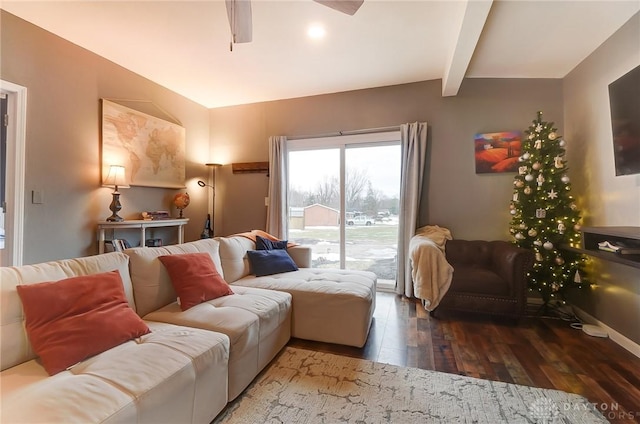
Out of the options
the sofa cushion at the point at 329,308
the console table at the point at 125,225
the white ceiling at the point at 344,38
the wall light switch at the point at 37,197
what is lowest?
the sofa cushion at the point at 329,308

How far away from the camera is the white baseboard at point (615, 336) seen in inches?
86.7

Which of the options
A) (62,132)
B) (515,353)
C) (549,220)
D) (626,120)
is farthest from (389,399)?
(62,132)

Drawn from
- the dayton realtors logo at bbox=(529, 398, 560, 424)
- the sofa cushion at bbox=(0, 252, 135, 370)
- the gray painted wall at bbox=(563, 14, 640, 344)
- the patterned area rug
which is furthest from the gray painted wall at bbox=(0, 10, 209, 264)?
the gray painted wall at bbox=(563, 14, 640, 344)

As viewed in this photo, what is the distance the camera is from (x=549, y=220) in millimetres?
2906

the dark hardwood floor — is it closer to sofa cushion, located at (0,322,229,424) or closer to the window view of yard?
sofa cushion, located at (0,322,229,424)

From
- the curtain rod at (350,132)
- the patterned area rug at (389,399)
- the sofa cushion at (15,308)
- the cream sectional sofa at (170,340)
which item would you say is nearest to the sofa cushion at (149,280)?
the cream sectional sofa at (170,340)

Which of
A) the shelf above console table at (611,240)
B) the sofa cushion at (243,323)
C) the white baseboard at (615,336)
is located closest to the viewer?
the sofa cushion at (243,323)

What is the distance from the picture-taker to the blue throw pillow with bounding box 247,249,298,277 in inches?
110

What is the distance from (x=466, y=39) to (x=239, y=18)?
1.88 metres

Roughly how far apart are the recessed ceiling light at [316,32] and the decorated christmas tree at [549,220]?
2435 mm

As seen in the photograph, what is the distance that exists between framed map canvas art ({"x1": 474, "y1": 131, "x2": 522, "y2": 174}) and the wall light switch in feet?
15.5

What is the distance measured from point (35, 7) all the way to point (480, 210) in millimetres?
4874

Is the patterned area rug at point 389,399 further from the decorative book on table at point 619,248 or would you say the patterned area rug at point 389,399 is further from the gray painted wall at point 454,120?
the gray painted wall at point 454,120

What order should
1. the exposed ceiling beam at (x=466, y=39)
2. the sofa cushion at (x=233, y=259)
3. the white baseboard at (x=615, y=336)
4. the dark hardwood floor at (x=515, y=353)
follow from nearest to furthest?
the dark hardwood floor at (x=515, y=353) → the exposed ceiling beam at (x=466, y=39) → the white baseboard at (x=615, y=336) → the sofa cushion at (x=233, y=259)
